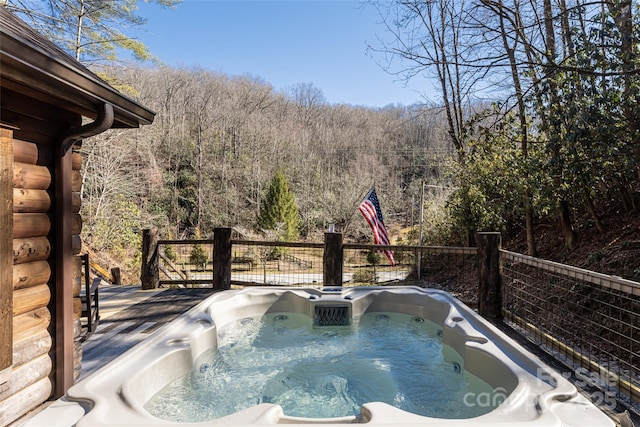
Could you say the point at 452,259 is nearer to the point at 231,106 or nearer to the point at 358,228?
the point at 358,228

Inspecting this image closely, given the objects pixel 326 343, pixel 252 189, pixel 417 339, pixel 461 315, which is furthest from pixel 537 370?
pixel 252 189

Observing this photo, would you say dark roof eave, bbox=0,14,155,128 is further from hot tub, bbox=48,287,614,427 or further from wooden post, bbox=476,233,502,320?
wooden post, bbox=476,233,502,320

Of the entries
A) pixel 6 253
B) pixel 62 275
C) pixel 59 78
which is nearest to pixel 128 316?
pixel 62 275

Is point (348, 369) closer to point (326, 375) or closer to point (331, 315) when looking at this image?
point (326, 375)

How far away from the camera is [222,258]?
5.12m

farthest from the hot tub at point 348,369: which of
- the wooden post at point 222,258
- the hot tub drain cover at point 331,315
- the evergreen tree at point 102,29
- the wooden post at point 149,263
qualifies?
the evergreen tree at point 102,29

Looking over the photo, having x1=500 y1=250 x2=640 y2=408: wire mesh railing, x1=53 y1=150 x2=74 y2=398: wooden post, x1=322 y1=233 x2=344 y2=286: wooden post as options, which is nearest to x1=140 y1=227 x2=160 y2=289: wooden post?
x1=322 y1=233 x2=344 y2=286: wooden post

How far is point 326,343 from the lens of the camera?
11.2 feet

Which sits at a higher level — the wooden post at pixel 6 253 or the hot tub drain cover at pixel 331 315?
the wooden post at pixel 6 253

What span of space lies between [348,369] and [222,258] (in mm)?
2833

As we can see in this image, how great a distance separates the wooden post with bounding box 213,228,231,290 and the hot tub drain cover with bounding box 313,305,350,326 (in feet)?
5.82

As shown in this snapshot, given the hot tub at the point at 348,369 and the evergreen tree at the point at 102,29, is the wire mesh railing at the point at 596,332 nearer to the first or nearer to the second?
the hot tub at the point at 348,369

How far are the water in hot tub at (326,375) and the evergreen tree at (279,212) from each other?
48.3 ft

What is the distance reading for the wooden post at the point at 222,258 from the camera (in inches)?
202
